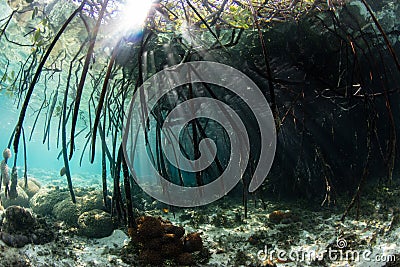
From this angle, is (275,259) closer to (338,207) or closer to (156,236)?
(156,236)

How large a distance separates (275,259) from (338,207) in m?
3.39

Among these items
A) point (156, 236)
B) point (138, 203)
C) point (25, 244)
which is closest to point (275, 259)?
point (156, 236)

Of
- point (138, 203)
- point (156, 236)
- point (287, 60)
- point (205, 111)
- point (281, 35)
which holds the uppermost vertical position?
point (281, 35)

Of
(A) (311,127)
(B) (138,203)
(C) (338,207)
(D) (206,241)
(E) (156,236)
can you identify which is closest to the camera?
(E) (156,236)

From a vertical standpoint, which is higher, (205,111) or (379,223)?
(205,111)

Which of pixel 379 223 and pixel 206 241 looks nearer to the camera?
pixel 379 223

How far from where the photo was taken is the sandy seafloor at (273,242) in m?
4.23

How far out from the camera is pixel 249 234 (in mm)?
6047

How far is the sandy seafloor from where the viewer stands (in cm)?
423

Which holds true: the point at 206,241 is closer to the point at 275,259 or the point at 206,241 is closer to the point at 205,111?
the point at 275,259

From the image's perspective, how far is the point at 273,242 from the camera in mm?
5434

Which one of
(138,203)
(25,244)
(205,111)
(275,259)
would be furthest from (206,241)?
(205,111)

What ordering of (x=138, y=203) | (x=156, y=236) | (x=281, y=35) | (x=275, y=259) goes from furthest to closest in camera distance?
(x=138, y=203)
(x=281, y=35)
(x=156, y=236)
(x=275, y=259)

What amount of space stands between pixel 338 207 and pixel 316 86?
135 inches
